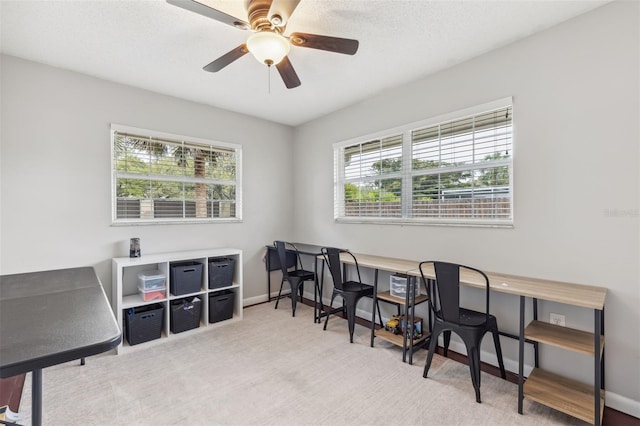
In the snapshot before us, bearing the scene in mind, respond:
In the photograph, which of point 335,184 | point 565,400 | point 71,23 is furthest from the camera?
point 335,184

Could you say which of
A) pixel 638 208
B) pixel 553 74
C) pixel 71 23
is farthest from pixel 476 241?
pixel 71 23

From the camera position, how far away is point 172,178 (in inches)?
142

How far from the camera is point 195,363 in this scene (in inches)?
105

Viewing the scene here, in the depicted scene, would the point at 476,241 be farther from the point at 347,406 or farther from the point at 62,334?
the point at 62,334

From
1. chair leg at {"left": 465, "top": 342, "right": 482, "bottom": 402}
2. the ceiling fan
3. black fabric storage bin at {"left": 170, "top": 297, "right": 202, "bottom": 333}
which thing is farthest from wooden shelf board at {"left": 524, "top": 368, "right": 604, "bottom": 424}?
black fabric storage bin at {"left": 170, "top": 297, "right": 202, "bottom": 333}

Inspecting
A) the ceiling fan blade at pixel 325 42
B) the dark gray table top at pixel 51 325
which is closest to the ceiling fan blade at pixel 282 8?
the ceiling fan blade at pixel 325 42

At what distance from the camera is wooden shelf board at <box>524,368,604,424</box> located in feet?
6.00

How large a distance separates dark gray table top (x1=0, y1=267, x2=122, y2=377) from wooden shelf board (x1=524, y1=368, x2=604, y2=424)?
8.12 ft

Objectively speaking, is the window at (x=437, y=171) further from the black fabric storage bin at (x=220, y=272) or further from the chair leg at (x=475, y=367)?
A: the black fabric storage bin at (x=220, y=272)

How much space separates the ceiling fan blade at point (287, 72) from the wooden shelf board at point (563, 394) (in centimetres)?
280

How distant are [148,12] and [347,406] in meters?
3.06

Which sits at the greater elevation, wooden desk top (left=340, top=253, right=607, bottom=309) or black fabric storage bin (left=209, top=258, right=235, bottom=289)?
wooden desk top (left=340, top=253, right=607, bottom=309)

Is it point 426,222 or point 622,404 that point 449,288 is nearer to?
point 426,222

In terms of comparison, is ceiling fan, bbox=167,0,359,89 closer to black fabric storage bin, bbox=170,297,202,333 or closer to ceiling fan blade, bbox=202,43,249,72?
ceiling fan blade, bbox=202,43,249,72
